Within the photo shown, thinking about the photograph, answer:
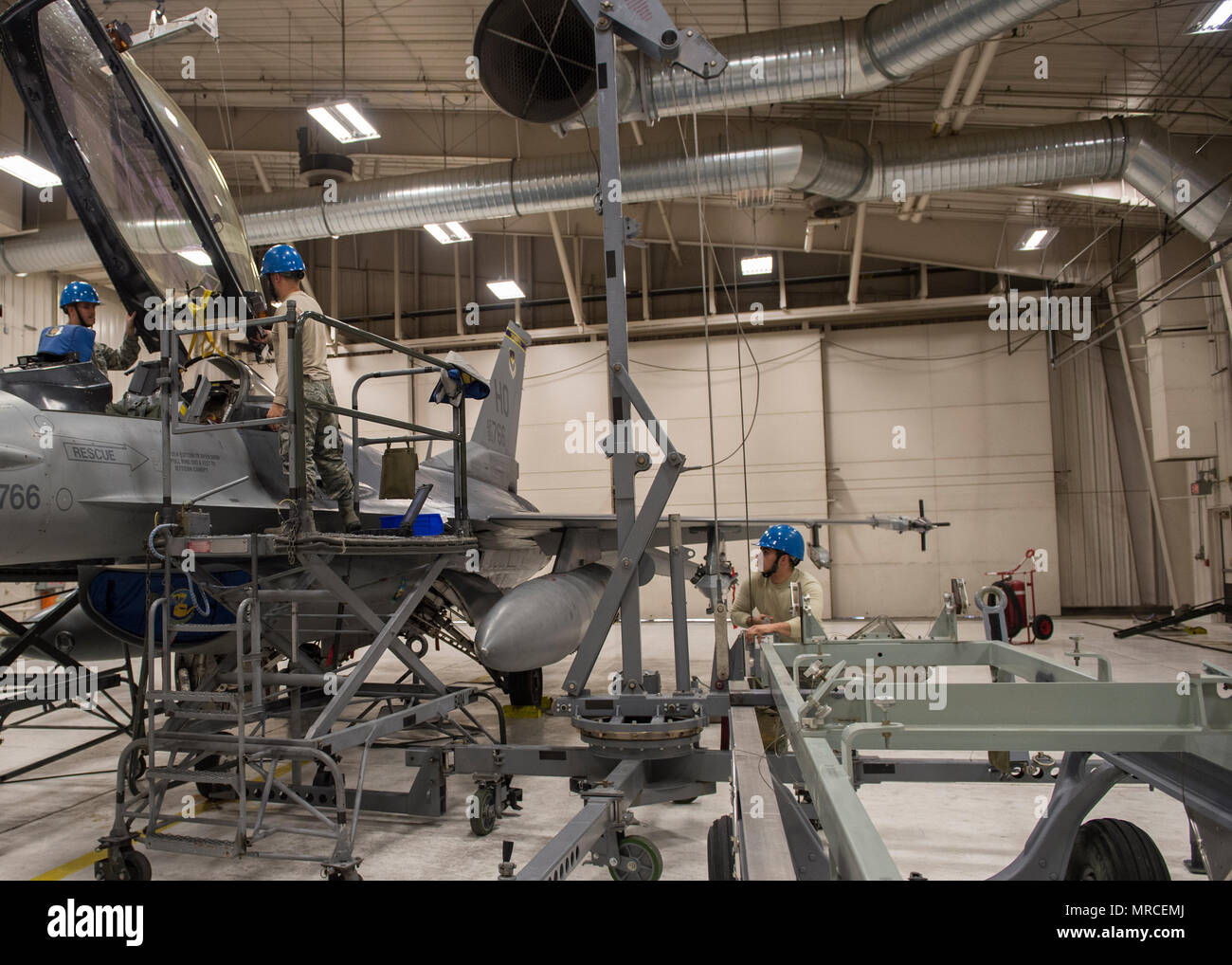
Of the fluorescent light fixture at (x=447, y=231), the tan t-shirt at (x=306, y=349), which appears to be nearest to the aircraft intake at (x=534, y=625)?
the tan t-shirt at (x=306, y=349)

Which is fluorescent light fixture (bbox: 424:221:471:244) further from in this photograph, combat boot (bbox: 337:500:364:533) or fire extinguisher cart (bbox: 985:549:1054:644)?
fire extinguisher cart (bbox: 985:549:1054:644)

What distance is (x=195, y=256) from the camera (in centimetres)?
545

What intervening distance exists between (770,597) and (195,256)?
14.8 ft

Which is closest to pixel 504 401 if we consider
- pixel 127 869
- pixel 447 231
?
pixel 127 869

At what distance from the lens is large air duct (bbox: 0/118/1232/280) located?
10516mm

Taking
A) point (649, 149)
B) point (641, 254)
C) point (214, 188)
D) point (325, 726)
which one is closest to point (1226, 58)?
point (649, 149)

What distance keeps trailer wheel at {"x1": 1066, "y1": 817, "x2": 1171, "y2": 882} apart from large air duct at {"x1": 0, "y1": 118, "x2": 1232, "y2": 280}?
29.5 feet

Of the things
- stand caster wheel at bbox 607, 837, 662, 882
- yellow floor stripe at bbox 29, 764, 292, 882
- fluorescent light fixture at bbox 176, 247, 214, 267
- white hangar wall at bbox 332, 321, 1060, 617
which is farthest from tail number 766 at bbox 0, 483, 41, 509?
white hangar wall at bbox 332, 321, 1060, 617

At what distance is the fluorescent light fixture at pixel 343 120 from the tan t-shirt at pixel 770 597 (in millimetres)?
7587

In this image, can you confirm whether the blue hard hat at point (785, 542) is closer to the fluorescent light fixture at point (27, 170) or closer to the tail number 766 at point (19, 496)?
the tail number 766 at point (19, 496)

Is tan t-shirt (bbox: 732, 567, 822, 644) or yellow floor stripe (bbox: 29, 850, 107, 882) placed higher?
tan t-shirt (bbox: 732, 567, 822, 644)
